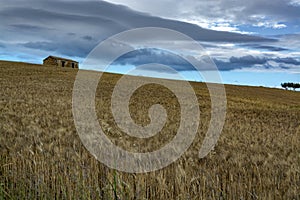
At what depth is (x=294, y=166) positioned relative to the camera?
6.42 metres

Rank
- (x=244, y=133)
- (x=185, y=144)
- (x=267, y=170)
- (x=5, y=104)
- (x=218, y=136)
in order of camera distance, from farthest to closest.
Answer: (x=5, y=104) → (x=244, y=133) → (x=218, y=136) → (x=185, y=144) → (x=267, y=170)

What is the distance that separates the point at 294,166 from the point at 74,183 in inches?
152

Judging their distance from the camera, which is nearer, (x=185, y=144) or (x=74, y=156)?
(x=74, y=156)

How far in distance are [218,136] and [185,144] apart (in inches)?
84.6

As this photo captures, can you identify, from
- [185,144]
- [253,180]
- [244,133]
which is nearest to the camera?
[253,180]

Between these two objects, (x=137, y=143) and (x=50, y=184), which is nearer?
(x=50, y=184)

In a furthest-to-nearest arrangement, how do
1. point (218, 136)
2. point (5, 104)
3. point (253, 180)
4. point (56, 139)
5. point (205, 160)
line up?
1. point (5, 104)
2. point (218, 136)
3. point (56, 139)
4. point (205, 160)
5. point (253, 180)

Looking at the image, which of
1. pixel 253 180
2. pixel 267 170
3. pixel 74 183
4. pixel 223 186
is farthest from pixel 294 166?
pixel 74 183

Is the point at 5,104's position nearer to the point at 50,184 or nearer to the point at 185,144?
the point at 185,144

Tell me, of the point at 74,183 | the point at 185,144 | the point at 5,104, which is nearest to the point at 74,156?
the point at 74,183

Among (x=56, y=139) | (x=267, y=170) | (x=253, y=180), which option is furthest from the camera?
(x=56, y=139)

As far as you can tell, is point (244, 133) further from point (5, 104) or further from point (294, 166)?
point (5, 104)

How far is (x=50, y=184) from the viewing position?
5.39m

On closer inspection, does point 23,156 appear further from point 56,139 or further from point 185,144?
point 185,144
